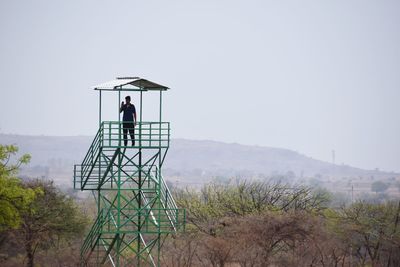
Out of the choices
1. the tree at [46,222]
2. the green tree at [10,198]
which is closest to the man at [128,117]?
the green tree at [10,198]

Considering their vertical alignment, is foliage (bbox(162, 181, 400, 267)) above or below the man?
below

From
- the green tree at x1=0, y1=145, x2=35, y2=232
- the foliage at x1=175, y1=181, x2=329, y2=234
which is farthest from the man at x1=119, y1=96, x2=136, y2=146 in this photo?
the foliage at x1=175, y1=181, x2=329, y2=234

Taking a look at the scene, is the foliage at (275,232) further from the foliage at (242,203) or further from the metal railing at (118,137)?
the metal railing at (118,137)

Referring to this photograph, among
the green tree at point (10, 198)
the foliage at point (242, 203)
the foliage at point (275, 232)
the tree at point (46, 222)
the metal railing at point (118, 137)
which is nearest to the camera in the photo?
the metal railing at point (118, 137)

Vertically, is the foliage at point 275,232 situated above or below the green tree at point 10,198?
below

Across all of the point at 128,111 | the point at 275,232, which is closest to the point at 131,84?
the point at 128,111

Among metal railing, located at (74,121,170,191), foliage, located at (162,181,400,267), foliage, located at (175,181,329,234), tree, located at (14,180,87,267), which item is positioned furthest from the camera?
foliage, located at (175,181,329,234)

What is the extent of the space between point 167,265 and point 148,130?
8.69m

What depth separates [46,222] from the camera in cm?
4878

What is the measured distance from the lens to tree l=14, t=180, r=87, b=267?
4750 centimetres

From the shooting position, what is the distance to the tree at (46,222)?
47.5m

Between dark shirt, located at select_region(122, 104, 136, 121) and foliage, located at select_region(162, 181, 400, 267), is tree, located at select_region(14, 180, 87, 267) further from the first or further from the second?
dark shirt, located at select_region(122, 104, 136, 121)

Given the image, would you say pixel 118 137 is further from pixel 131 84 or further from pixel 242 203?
pixel 242 203

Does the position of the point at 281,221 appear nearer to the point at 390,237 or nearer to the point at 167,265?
the point at 167,265
